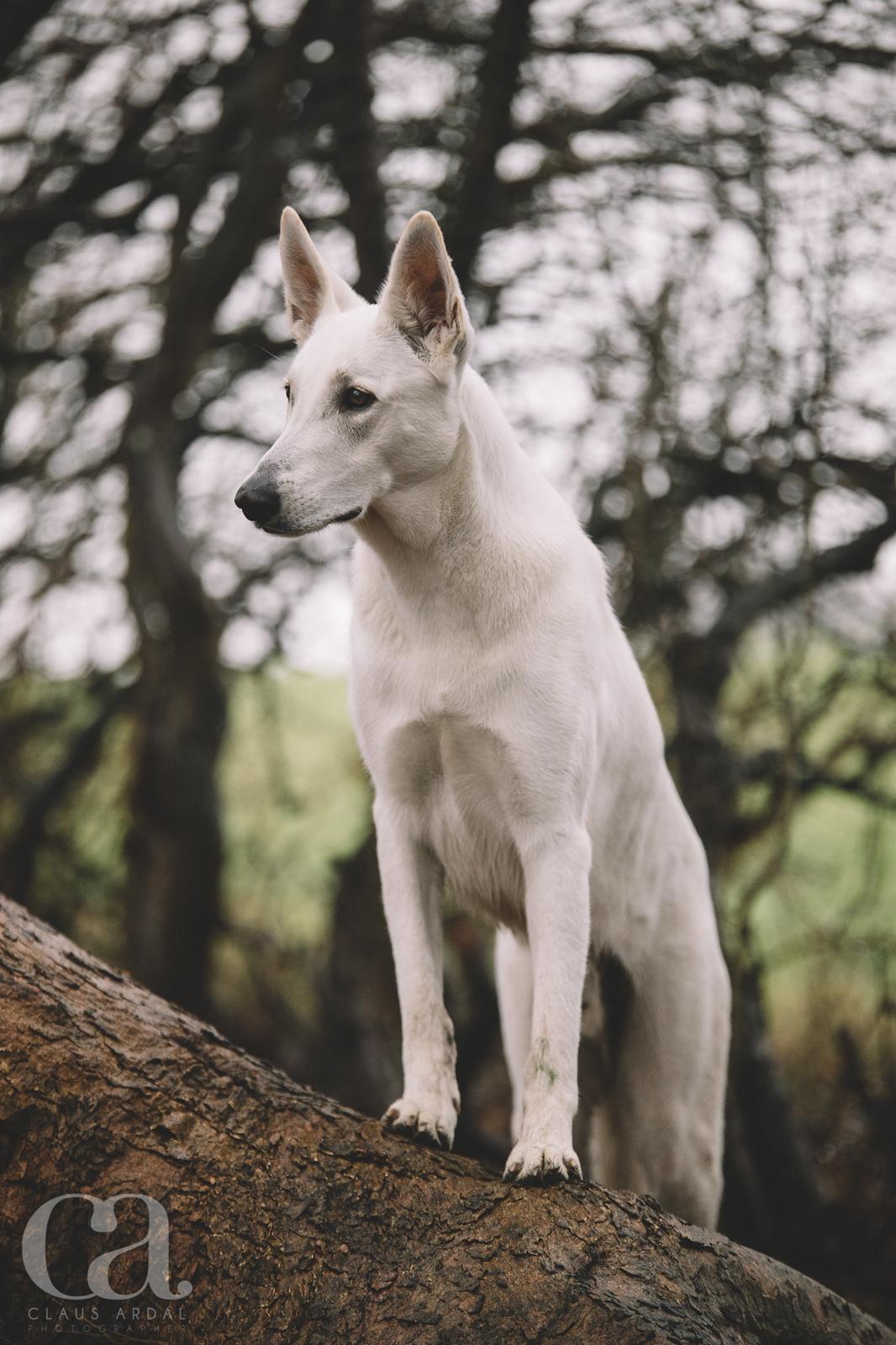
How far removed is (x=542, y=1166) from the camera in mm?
3004

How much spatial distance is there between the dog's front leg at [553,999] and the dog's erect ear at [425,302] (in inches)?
52.7

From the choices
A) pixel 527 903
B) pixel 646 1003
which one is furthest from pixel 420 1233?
pixel 646 1003

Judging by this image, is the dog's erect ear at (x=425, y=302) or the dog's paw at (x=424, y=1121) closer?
the dog's paw at (x=424, y=1121)

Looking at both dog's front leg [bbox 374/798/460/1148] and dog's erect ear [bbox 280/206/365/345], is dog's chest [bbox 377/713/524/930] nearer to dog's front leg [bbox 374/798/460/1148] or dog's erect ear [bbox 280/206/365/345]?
dog's front leg [bbox 374/798/460/1148]

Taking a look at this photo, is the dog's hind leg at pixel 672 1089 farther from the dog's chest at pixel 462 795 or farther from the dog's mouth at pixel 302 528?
the dog's mouth at pixel 302 528

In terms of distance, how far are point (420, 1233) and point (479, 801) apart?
1.10m

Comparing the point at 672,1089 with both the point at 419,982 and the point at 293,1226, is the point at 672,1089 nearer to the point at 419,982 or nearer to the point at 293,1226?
the point at 419,982

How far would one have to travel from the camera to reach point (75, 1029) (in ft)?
9.93

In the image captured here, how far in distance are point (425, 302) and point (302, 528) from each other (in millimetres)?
709

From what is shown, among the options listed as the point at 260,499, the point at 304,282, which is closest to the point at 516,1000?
the point at 260,499

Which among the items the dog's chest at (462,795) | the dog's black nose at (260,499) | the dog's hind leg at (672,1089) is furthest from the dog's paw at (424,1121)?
the dog's black nose at (260,499)

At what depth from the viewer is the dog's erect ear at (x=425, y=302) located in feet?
10.8

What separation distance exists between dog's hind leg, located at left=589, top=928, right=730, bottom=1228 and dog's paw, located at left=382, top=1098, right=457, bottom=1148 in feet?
3.42

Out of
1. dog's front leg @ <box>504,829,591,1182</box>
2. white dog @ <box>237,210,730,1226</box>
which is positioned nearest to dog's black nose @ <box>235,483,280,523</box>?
white dog @ <box>237,210,730,1226</box>
